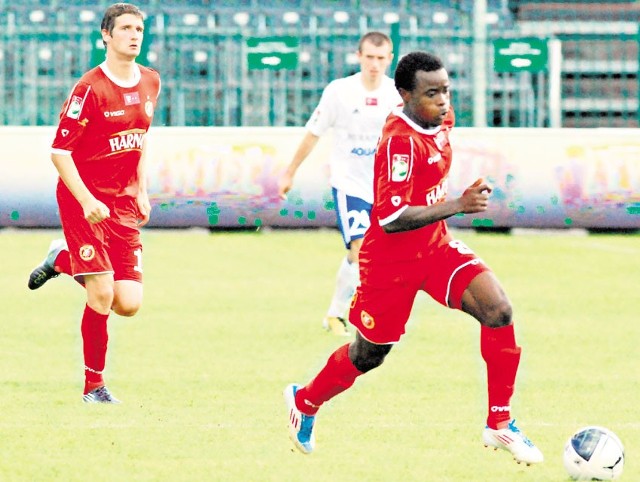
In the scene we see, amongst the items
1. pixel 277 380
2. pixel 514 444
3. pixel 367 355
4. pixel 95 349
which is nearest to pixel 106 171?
pixel 95 349

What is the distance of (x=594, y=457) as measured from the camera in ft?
19.5

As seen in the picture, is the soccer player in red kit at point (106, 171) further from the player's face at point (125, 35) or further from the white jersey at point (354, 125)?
the white jersey at point (354, 125)

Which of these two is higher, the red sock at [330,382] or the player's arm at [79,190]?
the player's arm at [79,190]

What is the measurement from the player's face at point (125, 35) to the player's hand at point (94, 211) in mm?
849

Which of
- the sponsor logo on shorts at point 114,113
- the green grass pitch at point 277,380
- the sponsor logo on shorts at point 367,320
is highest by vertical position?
the sponsor logo on shorts at point 114,113

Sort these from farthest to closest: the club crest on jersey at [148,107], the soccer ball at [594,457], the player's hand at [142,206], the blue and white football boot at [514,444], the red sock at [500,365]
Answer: the player's hand at [142,206] < the club crest on jersey at [148,107] < the red sock at [500,365] < the blue and white football boot at [514,444] < the soccer ball at [594,457]

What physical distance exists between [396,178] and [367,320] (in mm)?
646

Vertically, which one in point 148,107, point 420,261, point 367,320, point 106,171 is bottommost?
point 367,320

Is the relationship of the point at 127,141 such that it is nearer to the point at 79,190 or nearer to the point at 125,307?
the point at 79,190

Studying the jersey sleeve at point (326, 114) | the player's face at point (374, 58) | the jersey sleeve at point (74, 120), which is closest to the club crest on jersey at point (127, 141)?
the jersey sleeve at point (74, 120)

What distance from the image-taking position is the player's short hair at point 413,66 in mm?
6312

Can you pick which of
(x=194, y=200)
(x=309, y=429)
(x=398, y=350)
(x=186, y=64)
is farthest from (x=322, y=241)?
(x=309, y=429)

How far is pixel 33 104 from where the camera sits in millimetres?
19531

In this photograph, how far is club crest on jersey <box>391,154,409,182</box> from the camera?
621 cm
